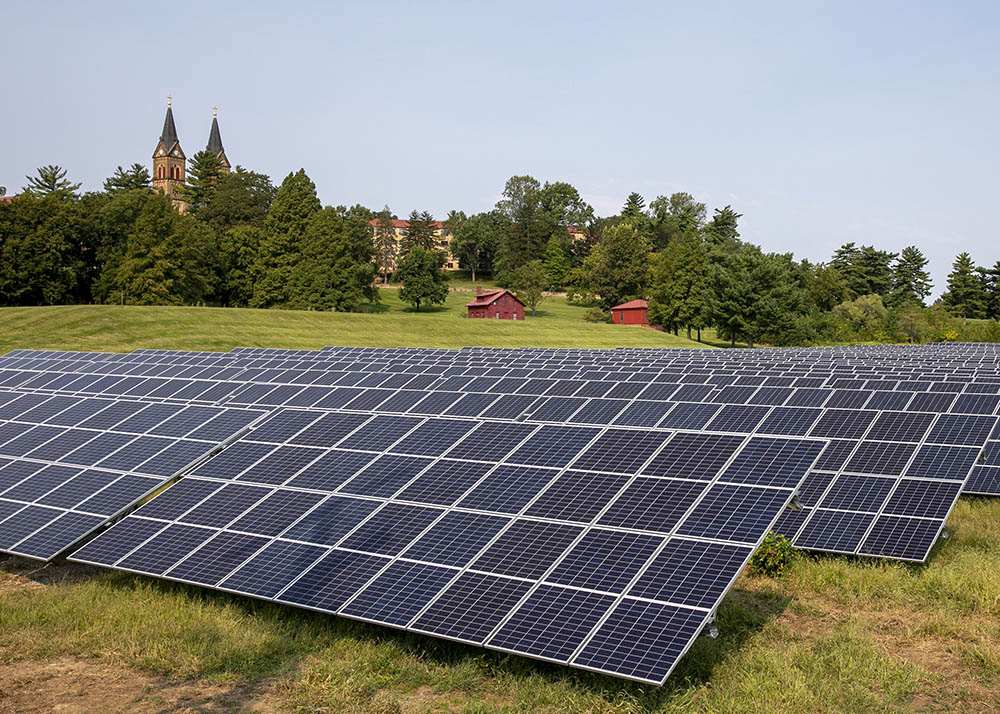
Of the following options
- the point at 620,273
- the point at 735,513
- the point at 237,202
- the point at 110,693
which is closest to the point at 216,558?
the point at 110,693

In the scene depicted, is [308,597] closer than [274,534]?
Yes

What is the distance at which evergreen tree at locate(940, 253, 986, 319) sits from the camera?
124 metres

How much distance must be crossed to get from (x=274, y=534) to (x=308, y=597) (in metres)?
1.85

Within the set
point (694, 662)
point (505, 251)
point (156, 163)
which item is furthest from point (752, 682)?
point (156, 163)

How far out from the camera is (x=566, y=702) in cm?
918

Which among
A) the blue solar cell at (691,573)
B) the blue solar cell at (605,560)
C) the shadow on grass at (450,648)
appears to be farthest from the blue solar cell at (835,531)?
the blue solar cell at (605,560)

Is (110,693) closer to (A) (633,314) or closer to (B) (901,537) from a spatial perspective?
(B) (901,537)

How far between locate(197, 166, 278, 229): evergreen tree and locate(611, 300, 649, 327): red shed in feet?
187

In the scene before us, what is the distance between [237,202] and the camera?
460 feet

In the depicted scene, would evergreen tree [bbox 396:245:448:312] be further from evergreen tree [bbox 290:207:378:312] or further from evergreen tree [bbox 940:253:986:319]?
evergreen tree [bbox 940:253:986:319]

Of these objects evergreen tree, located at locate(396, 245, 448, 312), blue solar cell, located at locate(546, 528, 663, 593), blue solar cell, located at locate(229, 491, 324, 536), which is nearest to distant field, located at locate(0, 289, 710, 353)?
evergreen tree, located at locate(396, 245, 448, 312)

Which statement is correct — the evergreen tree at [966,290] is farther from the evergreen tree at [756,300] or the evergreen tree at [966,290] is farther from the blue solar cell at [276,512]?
the blue solar cell at [276,512]

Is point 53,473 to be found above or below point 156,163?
below

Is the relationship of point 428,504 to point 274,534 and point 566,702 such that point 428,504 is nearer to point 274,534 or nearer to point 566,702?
point 274,534
